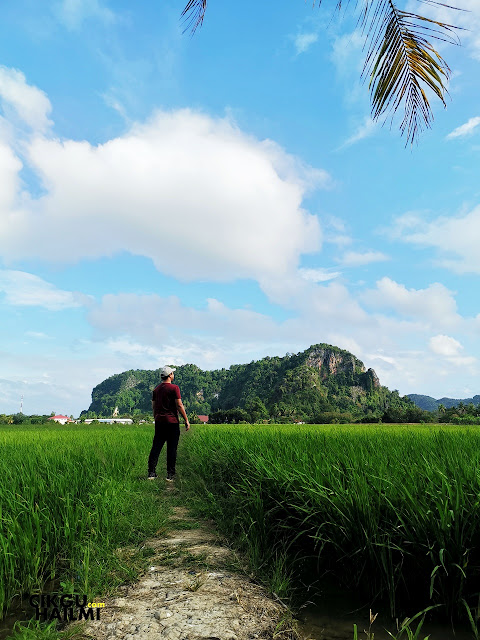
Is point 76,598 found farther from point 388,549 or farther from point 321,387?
point 321,387

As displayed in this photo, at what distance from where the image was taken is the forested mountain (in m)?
79.1

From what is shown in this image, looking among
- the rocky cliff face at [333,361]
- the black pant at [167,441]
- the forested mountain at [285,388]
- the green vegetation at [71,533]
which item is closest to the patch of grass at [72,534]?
the green vegetation at [71,533]

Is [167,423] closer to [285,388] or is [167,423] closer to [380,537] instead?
[380,537]

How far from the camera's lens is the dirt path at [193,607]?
70.7 inches

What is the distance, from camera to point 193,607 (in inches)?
77.8

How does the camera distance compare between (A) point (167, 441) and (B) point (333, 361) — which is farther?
(B) point (333, 361)

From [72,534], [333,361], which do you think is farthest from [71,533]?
[333,361]

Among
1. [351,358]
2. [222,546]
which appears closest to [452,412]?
[222,546]

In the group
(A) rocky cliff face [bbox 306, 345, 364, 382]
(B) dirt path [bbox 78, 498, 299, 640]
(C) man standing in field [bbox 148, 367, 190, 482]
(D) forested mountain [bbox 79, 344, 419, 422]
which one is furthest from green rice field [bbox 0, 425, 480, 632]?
(A) rocky cliff face [bbox 306, 345, 364, 382]

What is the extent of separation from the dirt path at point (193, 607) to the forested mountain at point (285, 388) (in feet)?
209

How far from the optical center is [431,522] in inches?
79.0

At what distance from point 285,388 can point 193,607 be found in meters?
80.4

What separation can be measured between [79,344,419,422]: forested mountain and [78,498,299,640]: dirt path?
209ft

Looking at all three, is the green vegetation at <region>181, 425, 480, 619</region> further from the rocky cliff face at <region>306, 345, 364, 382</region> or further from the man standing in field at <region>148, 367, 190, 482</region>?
the rocky cliff face at <region>306, 345, 364, 382</region>
